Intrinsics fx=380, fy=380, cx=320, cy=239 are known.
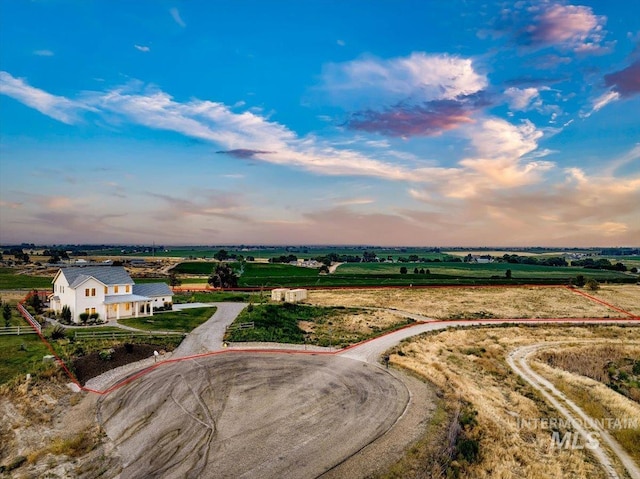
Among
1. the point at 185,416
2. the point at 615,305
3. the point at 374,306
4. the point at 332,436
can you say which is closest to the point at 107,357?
the point at 185,416

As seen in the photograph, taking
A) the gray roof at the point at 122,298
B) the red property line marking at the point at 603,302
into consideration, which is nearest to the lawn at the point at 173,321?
the gray roof at the point at 122,298

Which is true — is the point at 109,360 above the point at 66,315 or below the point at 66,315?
below

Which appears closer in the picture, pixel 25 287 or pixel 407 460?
pixel 407 460

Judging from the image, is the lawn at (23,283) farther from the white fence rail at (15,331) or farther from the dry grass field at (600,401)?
the dry grass field at (600,401)

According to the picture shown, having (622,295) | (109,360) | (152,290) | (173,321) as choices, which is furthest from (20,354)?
(622,295)

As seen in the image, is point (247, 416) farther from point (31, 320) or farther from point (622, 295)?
point (622, 295)

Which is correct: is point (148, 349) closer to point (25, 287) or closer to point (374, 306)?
point (374, 306)
